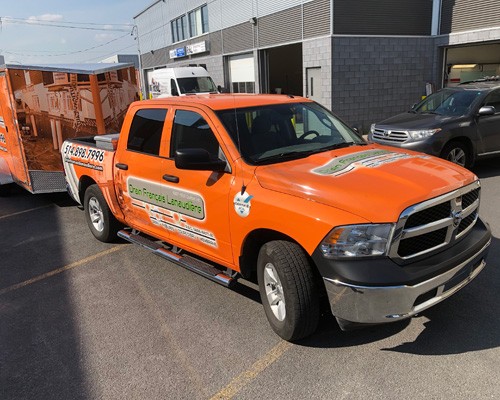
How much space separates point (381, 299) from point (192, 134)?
7.47ft

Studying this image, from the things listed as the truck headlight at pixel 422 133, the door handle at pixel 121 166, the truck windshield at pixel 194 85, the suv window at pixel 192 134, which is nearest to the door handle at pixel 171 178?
the suv window at pixel 192 134

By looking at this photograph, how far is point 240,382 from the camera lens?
9.82 feet

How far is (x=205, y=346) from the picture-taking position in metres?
3.42

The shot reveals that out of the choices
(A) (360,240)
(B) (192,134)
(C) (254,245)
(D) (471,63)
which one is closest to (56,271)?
(B) (192,134)

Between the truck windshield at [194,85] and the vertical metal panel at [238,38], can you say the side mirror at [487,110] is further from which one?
the vertical metal panel at [238,38]

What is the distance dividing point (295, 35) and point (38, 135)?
12.8 m

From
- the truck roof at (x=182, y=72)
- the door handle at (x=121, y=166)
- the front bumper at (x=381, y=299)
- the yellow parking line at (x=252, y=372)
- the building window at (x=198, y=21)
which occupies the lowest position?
the yellow parking line at (x=252, y=372)

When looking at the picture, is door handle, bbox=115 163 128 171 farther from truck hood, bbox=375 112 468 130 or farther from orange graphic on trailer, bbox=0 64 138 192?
truck hood, bbox=375 112 468 130

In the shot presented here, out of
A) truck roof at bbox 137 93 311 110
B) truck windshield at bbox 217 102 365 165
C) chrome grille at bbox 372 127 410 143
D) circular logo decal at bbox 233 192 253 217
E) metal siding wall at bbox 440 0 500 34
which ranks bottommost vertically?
chrome grille at bbox 372 127 410 143

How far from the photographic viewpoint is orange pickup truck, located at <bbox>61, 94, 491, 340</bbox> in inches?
112

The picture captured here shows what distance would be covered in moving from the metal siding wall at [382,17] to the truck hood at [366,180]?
13.2 metres

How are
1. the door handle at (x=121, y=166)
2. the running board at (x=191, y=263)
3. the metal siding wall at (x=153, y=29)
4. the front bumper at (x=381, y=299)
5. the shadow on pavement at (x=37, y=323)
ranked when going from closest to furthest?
the front bumper at (x=381, y=299) → the shadow on pavement at (x=37, y=323) → the running board at (x=191, y=263) → the door handle at (x=121, y=166) → the metal siding wall at (x=153, y=29)

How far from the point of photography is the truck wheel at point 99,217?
5.55 m

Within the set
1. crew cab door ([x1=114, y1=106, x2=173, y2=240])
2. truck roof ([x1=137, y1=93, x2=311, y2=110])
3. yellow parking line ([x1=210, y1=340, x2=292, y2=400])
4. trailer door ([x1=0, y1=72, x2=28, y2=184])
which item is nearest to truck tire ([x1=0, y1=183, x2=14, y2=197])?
trailer door ([x1=0, y1=72, x2=28, y2=184])
